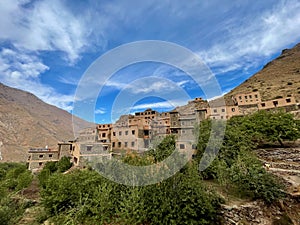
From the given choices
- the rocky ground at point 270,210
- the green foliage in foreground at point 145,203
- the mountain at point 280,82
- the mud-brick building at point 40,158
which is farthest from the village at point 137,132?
the rocky ground at point 270,210

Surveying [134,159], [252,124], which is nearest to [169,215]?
[134,159]

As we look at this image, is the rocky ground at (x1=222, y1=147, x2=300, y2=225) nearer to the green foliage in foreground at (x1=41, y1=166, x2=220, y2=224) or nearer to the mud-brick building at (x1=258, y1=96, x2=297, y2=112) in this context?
the green foliage in foreground at (x1=41, y1=166, x2=220, y2=224)

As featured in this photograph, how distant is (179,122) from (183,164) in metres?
16.9

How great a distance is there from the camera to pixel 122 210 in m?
7.40

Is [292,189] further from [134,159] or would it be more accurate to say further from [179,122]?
[179,122]

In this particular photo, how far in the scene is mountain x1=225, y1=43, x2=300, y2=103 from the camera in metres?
36.5

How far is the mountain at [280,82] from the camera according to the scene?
120ft

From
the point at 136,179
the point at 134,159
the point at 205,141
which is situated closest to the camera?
the point at 136,179

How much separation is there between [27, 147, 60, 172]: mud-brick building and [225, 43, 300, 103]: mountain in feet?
106

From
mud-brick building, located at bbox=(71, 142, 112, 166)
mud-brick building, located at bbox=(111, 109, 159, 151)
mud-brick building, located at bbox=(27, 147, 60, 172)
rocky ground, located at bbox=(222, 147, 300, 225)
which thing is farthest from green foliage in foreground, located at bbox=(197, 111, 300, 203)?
mud-brick building, located at bbox=(27, 147, 60, 172)

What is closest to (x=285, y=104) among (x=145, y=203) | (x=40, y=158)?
(x=145, y=203)

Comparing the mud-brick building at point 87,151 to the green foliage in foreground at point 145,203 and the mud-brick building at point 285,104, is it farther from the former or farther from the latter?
the mud-brick building at point 285,104

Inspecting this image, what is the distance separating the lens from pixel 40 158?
2427 cm

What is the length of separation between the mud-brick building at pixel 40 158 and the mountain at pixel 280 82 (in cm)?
3217
